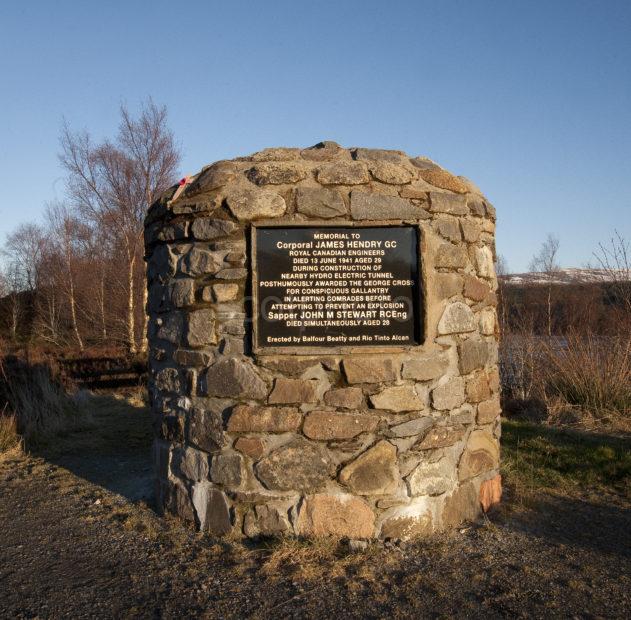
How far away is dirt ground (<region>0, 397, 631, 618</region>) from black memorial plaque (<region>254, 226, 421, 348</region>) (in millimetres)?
1359

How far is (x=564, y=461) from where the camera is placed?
5.90 metres

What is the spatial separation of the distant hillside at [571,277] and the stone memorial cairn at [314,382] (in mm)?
6593

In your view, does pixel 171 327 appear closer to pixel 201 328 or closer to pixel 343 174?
pixel 201 328

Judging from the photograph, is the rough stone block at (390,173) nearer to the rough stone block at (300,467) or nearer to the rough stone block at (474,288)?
the rough stone block at (474,288)

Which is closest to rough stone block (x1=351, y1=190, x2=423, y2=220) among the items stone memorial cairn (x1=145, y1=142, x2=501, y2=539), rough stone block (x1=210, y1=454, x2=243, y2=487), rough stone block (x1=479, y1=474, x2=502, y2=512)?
stone memorial cairn (x1=145, y1=142, x2=501, y2=539)

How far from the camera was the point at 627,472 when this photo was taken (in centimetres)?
548

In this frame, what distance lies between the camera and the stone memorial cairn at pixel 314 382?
394cm

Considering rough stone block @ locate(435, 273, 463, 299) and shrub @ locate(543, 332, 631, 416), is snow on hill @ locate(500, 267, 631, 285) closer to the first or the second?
shrub @ locate(543, 332, 631, 416)

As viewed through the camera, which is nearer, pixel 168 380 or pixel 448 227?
pixel 448 227

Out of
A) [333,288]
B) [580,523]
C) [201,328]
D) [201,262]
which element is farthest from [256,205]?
[580,523]

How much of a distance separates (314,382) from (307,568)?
114 centimetres

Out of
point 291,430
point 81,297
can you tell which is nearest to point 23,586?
point 291,430

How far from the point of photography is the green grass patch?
523cm

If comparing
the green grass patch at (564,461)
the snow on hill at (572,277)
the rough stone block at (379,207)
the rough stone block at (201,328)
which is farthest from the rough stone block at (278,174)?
the snow on hill at (572,277)
